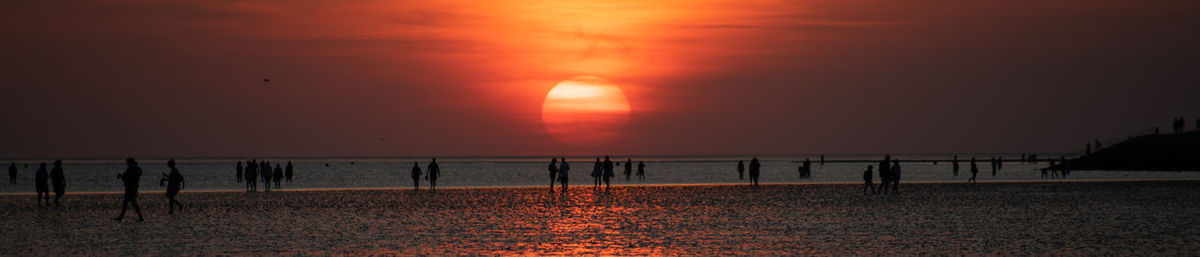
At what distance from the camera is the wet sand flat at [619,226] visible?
15750 millimetres

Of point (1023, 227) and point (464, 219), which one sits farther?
point (464, 219)

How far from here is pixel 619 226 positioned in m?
20.4

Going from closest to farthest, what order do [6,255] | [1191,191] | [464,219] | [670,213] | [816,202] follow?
[6,255], [464,219], [670,213], [816,202], [1191,191]

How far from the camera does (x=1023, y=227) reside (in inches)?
788

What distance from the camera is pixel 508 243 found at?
1669 centimetres

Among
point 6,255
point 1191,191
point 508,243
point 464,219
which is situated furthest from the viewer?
point 1191,191

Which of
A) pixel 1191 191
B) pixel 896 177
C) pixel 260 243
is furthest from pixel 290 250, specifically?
pixel 1191 191

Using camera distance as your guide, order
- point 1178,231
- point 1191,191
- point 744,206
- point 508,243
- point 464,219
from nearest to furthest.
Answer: point 508,243 < point 1178,231 < point 464,219 < point 744,206 < point 1191,191

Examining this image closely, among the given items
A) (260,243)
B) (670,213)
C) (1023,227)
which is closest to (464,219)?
(670,213)

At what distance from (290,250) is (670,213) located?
11025 mm

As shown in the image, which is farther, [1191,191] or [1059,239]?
[1191,191]

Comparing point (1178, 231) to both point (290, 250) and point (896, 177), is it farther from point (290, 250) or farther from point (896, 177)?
point (896, 177)

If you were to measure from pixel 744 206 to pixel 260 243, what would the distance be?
14.5 metres

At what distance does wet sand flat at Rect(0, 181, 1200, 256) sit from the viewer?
51.7 ft
